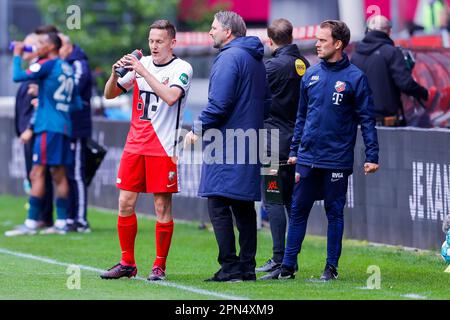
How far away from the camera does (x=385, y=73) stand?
13.6 m

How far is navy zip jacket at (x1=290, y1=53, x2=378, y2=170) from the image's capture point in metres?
9.98

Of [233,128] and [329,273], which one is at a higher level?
[233,128]

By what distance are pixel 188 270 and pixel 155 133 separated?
1.56 meters

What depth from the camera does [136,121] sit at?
10.3m

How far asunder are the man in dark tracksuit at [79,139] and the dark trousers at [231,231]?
520 centimetres

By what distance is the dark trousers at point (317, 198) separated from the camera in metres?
10.1

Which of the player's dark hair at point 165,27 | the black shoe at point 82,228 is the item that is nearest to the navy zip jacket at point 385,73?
the black shoe at point 82,228

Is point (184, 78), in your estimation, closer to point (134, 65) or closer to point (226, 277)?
point (134, 65)

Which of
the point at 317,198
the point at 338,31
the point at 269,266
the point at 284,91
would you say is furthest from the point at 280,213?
the point at 338,31

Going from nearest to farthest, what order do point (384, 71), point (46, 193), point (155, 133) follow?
1. point (155, 133)
2. point (384, 71)
3. point (46, 193)

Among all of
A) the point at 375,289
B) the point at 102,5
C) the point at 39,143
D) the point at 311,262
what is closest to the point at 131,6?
the point at 102,5

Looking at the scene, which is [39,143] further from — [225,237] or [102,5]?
[102,5]

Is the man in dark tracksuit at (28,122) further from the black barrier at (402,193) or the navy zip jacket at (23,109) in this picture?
the black barrier at (402,193)

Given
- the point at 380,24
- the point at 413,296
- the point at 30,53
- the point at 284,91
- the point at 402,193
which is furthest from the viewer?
the point at 30,53
